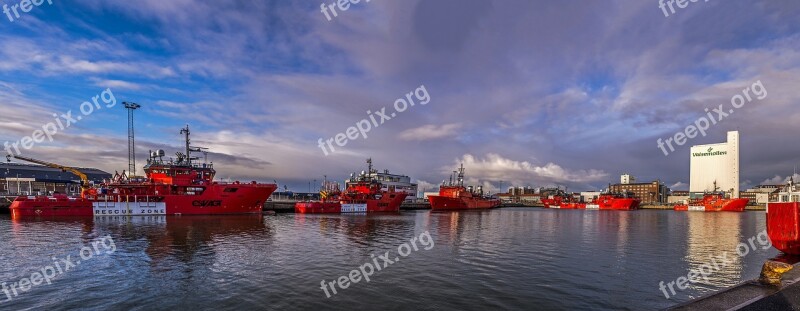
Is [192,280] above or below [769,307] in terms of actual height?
below

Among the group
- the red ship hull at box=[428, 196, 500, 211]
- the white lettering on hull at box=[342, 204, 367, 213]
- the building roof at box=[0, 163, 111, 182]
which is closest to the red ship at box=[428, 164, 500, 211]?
the red ship hull at box=[428, 196, 500, 211]

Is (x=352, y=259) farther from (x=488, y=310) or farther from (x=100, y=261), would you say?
(x=100, y=261)

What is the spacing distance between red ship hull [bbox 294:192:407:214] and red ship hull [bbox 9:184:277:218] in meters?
10.7

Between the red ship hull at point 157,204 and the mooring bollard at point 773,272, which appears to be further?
the red ship hull at point 157,204

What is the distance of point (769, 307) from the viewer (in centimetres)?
845

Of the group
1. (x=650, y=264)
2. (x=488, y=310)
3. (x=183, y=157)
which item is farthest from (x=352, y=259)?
(x=183, y=157)

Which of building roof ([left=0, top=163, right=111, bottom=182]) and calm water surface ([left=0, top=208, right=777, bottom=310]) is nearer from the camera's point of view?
calm water surface ([left=0, top=208, right=777, bottom=310])

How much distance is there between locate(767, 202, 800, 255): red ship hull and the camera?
2086 cm

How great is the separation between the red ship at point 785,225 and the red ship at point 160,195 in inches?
2446

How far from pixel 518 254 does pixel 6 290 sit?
1046 inches

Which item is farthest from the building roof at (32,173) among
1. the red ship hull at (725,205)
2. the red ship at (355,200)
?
the red ship hull at (725,205)

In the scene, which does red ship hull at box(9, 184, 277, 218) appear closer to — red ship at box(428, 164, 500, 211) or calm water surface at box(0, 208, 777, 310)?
calm water surface at box(0, 208, 777, 310)

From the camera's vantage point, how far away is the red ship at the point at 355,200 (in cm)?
7538

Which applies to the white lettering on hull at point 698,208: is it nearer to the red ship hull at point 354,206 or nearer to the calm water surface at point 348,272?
the red ship hull at point 354,206
